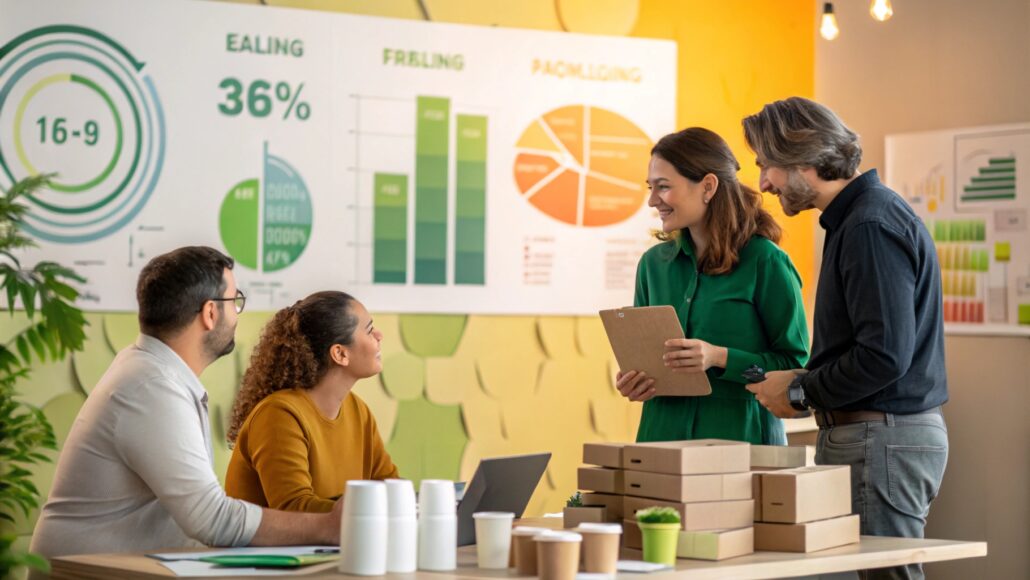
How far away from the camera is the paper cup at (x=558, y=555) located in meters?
2.10

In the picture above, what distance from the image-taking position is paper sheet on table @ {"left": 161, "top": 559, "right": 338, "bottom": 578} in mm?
2128

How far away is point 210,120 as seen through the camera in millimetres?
4281

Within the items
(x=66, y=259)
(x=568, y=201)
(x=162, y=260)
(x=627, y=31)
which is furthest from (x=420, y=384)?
(x=162, y=260)

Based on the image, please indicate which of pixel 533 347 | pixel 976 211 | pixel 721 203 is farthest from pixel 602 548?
pixel 976 211

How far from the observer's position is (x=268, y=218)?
437 centimetres

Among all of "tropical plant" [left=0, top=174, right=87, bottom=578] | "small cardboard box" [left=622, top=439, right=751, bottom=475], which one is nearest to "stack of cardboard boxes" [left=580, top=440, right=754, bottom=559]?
"small cardboard box" [left=622, top=439, right=751, bottom=475]

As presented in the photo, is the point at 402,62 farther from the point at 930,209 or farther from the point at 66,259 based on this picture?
the point at 930,209

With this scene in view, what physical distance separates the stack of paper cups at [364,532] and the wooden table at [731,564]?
0.09 feet

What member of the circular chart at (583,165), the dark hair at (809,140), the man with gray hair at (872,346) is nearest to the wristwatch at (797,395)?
the man with gray hair at (872,346)

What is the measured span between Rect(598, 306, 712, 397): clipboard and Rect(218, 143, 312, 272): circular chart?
5.21 feet

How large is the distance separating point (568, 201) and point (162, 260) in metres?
2.36

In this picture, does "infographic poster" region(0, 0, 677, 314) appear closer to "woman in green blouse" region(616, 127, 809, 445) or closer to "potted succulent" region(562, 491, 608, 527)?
"woman in green blouse" region(616, 127, 809, 445)

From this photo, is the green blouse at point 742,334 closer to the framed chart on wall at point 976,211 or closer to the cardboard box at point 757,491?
the cardboard box at point 757,491

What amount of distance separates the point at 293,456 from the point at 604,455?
683mm
